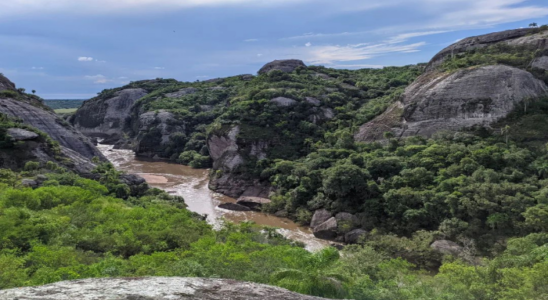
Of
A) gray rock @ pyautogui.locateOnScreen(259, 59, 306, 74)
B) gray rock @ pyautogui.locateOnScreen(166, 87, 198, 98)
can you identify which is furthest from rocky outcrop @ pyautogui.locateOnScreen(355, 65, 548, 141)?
gray rock @ pyautogui.locateOnScreen(166, 87, 198, 98)

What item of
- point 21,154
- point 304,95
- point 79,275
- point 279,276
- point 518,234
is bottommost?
point 518,234

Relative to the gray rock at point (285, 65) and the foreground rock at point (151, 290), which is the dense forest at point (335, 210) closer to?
the foreground rock at point (151, 290)

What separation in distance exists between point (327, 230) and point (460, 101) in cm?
2264

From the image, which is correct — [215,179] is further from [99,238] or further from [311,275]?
Answer: [311,275]

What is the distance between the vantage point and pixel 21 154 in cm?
2958

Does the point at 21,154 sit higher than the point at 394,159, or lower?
higher

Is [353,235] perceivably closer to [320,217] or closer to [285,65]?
[320,217]

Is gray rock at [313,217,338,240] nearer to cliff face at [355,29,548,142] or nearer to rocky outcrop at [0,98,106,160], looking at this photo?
cliff face at [355,29,548,142]

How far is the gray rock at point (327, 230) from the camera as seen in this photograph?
94.0 feet

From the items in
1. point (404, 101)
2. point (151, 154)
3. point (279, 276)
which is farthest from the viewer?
point (151, 154)

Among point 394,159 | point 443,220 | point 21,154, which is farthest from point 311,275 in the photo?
point 21,154

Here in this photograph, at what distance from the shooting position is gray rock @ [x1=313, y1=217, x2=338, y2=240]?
2864 centimetres

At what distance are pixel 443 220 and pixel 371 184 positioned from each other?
650cm

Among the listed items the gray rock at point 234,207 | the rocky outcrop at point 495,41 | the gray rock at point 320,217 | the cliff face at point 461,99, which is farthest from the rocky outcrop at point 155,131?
the rocky outcrop at point 495,41
